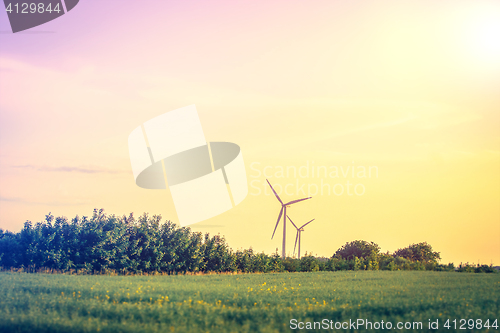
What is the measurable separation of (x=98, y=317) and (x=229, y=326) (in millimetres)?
5661

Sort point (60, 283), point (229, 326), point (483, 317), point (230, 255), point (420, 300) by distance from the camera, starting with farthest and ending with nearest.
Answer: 1. point (230, 255)
2. point (60, 283)
3. point (420, 300)
4. point (483, 317)
5. point (229, 326)

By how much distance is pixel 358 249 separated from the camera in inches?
4245

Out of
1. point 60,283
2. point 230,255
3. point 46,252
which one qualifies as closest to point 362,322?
point 60,283

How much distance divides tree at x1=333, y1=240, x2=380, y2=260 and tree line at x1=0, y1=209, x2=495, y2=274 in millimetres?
41582

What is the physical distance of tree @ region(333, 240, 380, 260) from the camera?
105219 mm

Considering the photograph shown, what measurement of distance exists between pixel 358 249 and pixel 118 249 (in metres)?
71.1

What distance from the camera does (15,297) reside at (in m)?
23.0

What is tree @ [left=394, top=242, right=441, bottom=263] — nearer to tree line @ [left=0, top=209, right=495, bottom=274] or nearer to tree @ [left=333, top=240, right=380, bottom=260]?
tree @ [left=333, top=240, right=380, bottom=260]

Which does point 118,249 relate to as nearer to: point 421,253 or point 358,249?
point 358,249

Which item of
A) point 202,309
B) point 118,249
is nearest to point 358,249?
point 118,249

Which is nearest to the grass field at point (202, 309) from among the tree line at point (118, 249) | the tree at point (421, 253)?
the tree line at point (118, 249)

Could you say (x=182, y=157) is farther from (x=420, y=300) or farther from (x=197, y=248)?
(x=420, y=300)

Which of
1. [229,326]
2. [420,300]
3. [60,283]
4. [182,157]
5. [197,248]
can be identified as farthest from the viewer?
[197,248]

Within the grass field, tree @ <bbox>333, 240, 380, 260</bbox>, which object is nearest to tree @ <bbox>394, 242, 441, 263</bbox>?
tree @ <bbox>333, 240, 380, 260</bbox>
